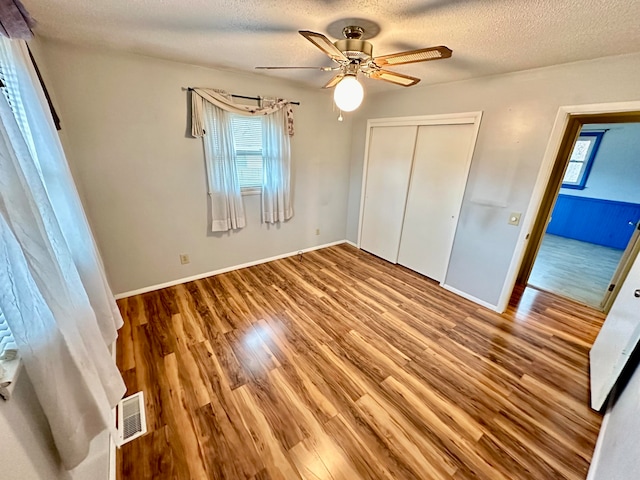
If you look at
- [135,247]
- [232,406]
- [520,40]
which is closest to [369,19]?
[520,40]

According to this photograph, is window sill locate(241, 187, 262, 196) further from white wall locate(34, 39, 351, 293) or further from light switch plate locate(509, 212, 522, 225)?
light switch plate locate(509, 212, 522, 225)

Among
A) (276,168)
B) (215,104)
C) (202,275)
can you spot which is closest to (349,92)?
(215,104)

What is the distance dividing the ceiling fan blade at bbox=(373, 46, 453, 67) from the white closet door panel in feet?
6.12

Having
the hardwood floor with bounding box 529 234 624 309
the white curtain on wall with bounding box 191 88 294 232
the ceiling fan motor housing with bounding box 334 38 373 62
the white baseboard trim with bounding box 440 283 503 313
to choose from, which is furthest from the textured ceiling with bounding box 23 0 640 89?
the hardwood floor with bounding box 529 234 624 309

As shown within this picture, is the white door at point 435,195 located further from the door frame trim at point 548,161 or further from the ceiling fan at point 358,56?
the ceiling fan at point 358,56

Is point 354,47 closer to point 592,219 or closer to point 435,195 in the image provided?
point 435,195

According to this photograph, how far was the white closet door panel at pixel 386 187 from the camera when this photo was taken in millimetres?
3373

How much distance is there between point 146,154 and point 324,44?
2.07 m

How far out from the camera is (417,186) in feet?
10.9

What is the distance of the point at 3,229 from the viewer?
29.1 inches

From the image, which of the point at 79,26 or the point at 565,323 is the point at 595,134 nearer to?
the point at 565,323

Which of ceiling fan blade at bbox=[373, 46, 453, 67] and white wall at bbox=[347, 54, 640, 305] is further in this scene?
white wall at bbox=[347, 54, 640, 305]

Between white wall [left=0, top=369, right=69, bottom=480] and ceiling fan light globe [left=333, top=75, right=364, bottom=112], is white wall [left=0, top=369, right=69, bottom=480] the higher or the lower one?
the lower one

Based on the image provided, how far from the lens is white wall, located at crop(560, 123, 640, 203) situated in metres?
4.48
